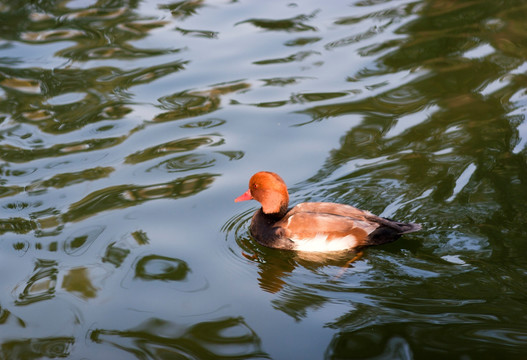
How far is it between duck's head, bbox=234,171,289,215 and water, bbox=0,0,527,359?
0.39 meters

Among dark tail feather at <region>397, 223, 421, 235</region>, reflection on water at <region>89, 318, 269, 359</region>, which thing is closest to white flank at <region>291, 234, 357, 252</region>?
dark tail feather at <region>397, 223, 421, 235</region>

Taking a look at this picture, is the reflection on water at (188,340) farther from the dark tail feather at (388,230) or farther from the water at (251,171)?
the dark tail feather at (388,230)

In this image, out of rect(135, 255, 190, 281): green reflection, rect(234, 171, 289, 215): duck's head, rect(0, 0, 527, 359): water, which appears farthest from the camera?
rect(234, 171, 289, 215): duck's head

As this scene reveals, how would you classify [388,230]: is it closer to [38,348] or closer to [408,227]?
[408,227]

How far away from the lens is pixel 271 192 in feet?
20.8

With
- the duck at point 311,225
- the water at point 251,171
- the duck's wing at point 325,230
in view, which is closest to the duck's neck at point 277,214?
the duck at point 311,225

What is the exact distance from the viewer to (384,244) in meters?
6.07

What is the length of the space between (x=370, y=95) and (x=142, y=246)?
3960 mm

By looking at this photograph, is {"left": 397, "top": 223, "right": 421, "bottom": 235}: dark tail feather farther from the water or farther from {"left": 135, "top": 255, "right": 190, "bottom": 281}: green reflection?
{"left": 135, "top": 255, "right": 190, "bottom": 281}: green reflection

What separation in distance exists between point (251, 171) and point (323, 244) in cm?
160

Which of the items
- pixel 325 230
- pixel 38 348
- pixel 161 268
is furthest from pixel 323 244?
pixel 38 348

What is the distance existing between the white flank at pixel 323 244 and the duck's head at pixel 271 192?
14.6 inches

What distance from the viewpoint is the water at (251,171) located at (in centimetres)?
508

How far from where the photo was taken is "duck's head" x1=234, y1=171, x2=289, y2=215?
6.32m
